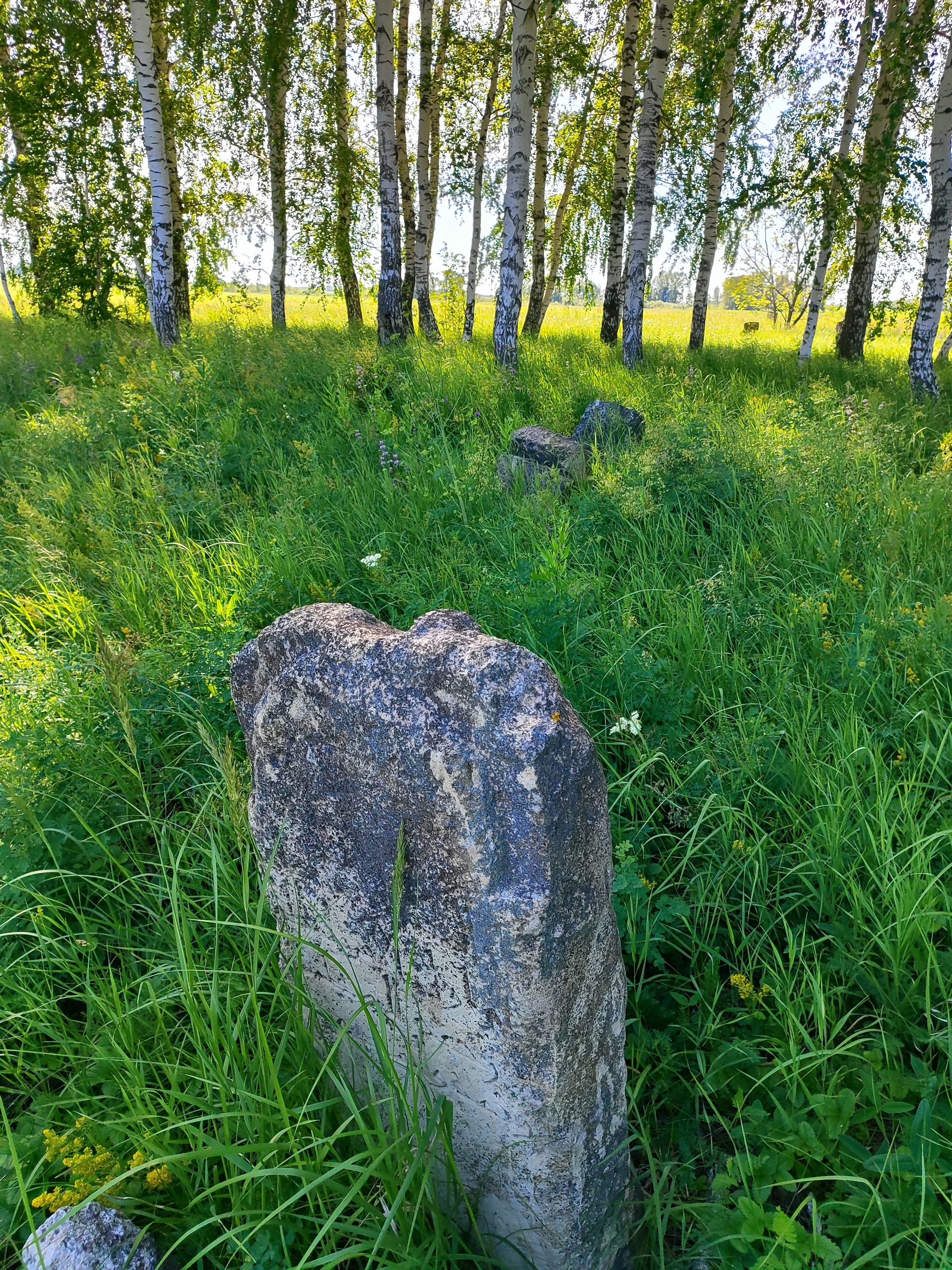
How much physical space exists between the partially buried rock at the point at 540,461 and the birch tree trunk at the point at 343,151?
8.01 m

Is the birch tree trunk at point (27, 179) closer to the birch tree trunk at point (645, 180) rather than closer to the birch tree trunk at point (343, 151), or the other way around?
the birch tree trunk at point (343, 151)

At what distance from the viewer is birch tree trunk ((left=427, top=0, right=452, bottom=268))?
39.4 ft

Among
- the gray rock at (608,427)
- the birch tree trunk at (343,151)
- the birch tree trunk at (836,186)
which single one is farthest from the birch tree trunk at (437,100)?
the gray rock at (608,427)

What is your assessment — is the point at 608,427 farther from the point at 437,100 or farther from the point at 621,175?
the point at 437,100

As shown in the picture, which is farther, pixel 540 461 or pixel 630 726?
pixel 540 461

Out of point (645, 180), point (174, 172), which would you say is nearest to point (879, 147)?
point (645, 180)

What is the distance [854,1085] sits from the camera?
169 cm

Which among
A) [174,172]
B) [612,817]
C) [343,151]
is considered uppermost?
[343,151]

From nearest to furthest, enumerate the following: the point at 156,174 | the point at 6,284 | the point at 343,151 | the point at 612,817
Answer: the point at 612,817 < the point at 156,174 < the point at 343,151 < the point at 6,284

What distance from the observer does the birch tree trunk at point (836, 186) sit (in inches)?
345

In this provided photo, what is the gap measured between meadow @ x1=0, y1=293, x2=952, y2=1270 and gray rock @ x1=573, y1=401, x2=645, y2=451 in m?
0.50

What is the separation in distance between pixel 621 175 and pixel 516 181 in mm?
3916

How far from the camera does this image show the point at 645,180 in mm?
8945

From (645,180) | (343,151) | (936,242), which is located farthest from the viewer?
(343,151)
